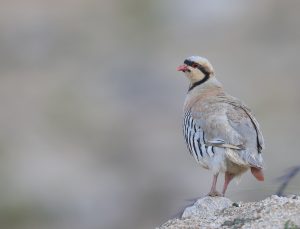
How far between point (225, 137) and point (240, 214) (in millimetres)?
1618

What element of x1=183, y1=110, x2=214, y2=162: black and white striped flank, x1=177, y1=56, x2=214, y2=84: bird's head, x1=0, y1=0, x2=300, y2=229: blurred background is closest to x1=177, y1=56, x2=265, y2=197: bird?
x1=183, y1=110, x2=214, y2=162: black and white striped flank

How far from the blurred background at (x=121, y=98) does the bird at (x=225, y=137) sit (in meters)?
3.18

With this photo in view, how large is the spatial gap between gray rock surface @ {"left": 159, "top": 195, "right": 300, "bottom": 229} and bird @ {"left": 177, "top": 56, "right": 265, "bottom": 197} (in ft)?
3.05

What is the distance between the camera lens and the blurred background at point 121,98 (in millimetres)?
17781

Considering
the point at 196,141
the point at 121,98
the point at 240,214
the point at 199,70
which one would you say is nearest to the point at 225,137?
the point at 196,141

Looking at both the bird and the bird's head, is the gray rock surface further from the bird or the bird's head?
the bird's head

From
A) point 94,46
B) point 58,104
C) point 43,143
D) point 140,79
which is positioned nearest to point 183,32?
point 94,46

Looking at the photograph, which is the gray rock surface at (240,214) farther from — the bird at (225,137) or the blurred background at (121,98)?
the blurred background at (121,98)

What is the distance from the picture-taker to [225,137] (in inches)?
Answer: 336

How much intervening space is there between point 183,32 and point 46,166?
8.55 meters

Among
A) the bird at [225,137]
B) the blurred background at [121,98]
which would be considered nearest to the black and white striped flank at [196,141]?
the bird at [225,137]

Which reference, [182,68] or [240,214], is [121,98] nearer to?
[182,68]

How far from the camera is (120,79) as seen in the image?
2389cm

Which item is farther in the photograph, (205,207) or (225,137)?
(225,137)
